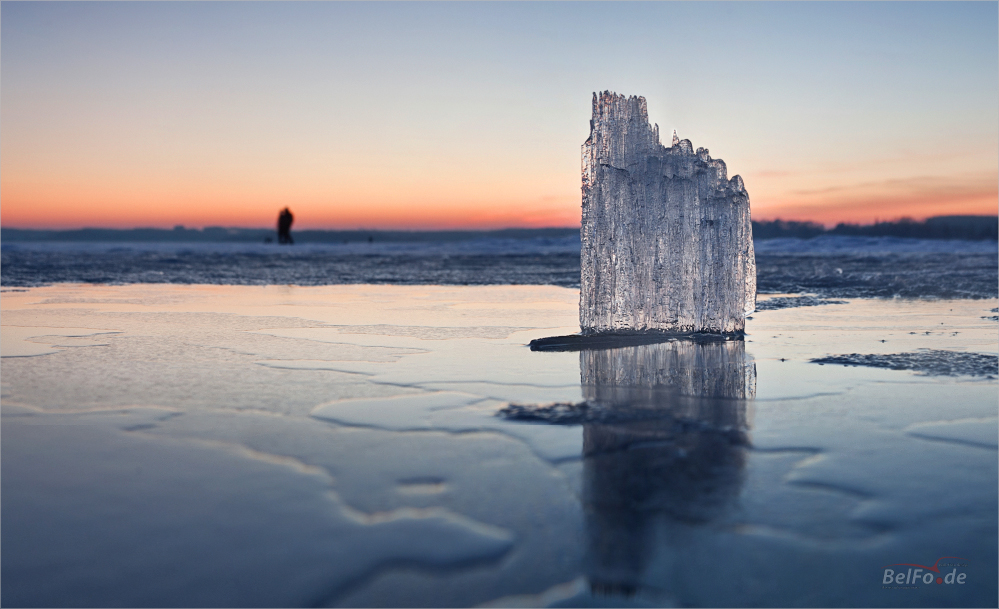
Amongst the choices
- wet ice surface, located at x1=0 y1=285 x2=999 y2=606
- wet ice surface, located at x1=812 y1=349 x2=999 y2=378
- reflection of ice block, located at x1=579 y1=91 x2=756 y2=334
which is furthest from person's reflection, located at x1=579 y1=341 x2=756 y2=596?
reflection of ice block, located at x1=579 y1=91 x2=756 y2=334

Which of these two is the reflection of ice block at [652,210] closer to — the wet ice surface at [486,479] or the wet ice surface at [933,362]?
the wet ice surface at [486,479]

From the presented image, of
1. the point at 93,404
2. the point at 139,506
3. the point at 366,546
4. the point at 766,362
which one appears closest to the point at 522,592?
the point at 366,546

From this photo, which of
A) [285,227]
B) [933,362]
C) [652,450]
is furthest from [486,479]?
[285,227]

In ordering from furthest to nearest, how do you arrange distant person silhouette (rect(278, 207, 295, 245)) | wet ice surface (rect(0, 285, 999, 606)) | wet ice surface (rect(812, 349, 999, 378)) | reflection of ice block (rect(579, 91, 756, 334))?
distant person silhouette (rect(278, 207, 295, 245))
reflection of ice block (rect(579, 91, 756, 334))
wet ice surface (rect(812, 349, 999, 378))
wet ice surface (rect(0, 285, 999, 606))

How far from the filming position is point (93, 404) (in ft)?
11.2

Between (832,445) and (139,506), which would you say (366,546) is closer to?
(139,506)

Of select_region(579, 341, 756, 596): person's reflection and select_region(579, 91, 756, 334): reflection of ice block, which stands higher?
select_region(579, 91, 756, 334): reflection of ice block

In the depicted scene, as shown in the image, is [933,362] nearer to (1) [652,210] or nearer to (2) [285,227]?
(1) [652,210]

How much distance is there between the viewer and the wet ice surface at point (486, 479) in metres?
1.78

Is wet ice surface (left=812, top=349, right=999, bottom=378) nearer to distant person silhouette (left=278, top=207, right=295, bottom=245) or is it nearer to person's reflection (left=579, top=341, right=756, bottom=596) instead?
person's reflection (left=579, top=341, right=756, bottom=596)

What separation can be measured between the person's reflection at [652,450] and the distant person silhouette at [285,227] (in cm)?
3526

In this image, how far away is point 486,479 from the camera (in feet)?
7.90

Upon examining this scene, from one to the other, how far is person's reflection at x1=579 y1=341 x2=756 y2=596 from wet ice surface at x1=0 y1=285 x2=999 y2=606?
0.01 meters

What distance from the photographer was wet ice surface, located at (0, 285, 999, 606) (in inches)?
70.1
